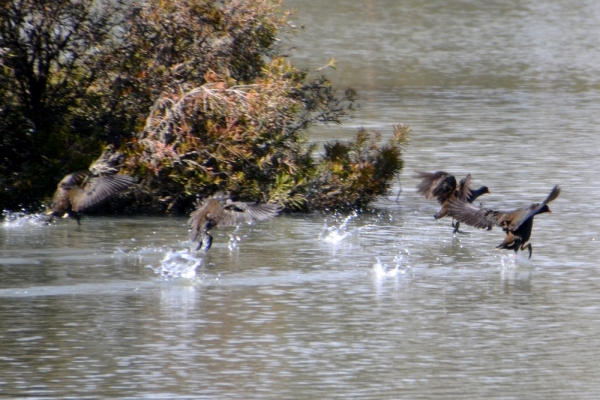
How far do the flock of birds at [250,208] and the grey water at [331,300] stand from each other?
0.30 meters

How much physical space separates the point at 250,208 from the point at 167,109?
2941mm

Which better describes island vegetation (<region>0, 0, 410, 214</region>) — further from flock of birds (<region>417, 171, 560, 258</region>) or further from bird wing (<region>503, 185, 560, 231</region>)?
bird wing (<region>503, 185, 560, 231</region>)

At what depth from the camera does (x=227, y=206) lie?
456 inches

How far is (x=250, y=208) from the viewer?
37.4 feet

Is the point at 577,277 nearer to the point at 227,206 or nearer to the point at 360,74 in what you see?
the point at 227,206

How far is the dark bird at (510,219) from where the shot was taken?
11562 mm

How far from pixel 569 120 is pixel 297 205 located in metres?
9.26

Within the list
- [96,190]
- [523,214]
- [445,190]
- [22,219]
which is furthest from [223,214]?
[22,219]

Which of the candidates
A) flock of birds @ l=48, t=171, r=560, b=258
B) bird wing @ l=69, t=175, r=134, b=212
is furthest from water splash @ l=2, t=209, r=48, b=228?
bird wing @ l=69, t=175, r=134, b=212

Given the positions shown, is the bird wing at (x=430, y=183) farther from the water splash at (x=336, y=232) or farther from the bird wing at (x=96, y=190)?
the bird wing at (x=96, y=190)

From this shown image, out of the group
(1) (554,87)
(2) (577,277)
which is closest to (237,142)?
(2) (577,277)

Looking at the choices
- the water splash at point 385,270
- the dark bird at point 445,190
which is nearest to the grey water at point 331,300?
the water splash at point 385,270

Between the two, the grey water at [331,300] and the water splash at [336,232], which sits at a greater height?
the water splash at [336,232]

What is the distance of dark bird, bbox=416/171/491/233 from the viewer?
13.2 meters
